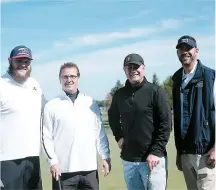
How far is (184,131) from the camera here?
14.3 ft

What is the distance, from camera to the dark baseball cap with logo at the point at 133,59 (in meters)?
4.29

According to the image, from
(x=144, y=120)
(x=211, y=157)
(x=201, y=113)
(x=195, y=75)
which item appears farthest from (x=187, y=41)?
(x=211, y=157)

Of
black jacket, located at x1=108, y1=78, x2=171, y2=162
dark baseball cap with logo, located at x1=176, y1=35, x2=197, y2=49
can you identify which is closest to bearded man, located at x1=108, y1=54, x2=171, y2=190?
black jacket, located at x1=108, y1=78, x2=171, y2=162

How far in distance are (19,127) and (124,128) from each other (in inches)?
45.8

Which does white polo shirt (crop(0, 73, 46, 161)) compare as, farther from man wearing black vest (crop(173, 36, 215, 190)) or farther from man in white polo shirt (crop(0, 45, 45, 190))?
man wearing black vest (crop(173, 36, 215, 190))

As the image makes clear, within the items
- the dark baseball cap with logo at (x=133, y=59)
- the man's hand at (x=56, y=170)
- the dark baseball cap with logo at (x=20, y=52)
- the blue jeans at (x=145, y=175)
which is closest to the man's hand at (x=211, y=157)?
the blue jeans at (x=145, y=175)

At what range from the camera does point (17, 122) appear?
432 centimetres

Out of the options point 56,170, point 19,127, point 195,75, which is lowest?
point 56,170

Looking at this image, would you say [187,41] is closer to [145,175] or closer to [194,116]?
[194,116]

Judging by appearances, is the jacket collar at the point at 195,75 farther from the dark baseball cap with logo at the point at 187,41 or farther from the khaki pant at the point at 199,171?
the khaki pant at the point at 199,171

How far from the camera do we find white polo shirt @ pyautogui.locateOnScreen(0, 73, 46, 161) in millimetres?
4320

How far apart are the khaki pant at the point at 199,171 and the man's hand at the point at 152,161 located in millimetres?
393

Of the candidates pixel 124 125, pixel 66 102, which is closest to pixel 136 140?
pixel 124 125

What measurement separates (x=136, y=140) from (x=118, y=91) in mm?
618
